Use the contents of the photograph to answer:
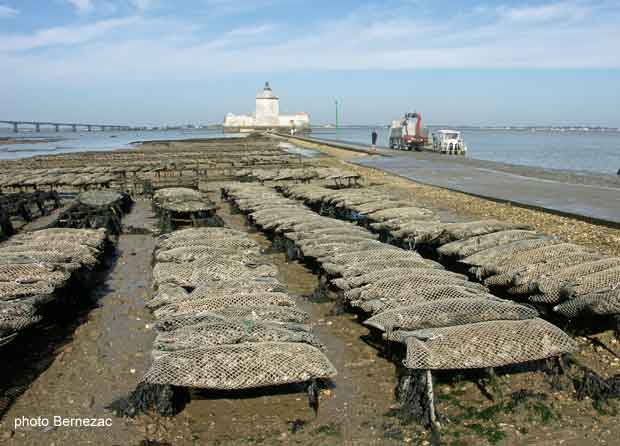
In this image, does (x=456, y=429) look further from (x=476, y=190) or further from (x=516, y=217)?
(x=476, y=190)

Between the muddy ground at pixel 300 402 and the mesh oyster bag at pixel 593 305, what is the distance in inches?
21.6

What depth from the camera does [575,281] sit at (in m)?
8.91

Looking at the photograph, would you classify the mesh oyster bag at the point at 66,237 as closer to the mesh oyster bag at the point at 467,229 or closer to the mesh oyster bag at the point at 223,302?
the mesh oyster bag at the point at 223,302

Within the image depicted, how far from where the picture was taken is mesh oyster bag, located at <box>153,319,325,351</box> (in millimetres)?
7012

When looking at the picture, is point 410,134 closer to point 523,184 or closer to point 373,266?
point 523,184

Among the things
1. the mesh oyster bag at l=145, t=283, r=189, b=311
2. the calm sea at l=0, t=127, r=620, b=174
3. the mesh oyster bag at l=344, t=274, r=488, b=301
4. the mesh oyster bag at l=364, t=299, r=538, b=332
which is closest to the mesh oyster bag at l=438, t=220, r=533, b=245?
the mesh oyster bag at l=344, t=274, r=488, b=301

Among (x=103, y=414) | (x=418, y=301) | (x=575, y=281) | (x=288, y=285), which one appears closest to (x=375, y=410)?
(x=418, y=301)

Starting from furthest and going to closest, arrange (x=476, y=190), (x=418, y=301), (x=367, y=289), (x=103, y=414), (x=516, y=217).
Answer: (x=476, y=190), (x=516, y=217), (x=367, y=289), (x=418, y=301), (x=103, y=414)

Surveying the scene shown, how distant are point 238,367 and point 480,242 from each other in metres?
7.22

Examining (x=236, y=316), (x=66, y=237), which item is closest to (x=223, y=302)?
(x=236, y=316)

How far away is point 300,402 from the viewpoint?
22.5 feet

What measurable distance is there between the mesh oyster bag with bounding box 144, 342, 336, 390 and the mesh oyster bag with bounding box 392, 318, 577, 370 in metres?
1.12

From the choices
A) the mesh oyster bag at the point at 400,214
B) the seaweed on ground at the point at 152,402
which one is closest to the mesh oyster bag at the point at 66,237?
the seaweed on ground at the point at 152,402

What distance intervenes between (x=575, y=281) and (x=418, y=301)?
8.46 feet
